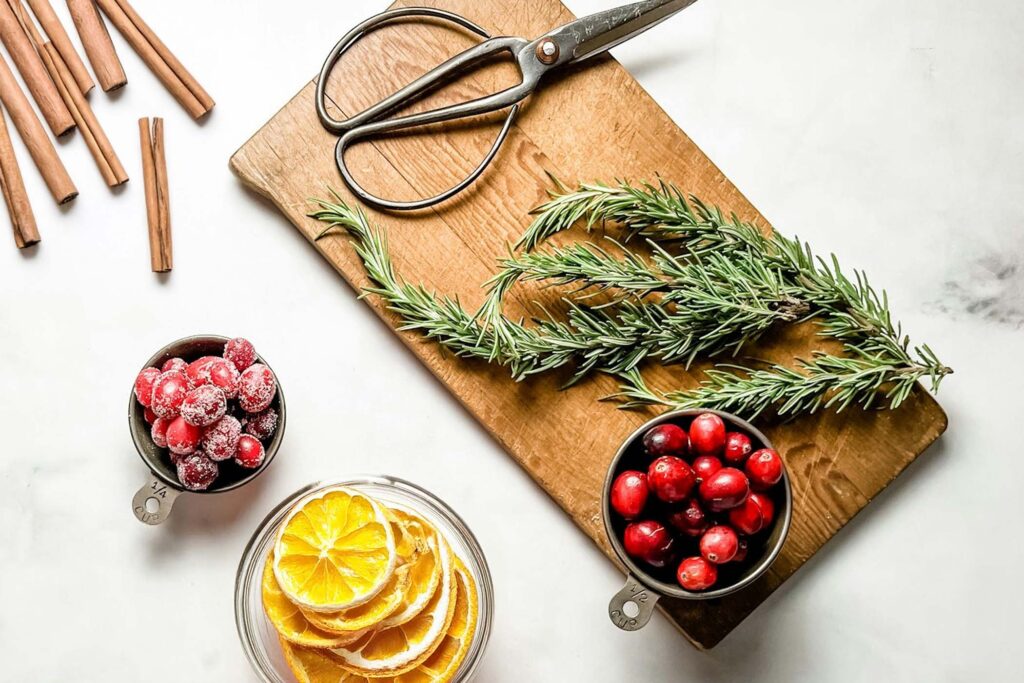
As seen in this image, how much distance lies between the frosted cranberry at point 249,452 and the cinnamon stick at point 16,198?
0.58 m

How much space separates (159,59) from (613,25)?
83cm

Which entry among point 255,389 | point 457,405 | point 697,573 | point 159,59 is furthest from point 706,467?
point 159,59

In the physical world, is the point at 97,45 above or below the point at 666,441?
below

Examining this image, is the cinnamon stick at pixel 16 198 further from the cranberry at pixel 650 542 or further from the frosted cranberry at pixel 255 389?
the cranberry at pixel 650 542

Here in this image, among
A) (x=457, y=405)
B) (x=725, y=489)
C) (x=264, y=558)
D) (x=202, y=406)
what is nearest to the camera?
(x=725, y=489)

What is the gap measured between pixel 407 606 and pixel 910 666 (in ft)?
3.07

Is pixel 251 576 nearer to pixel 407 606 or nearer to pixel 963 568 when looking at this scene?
pixel 407 606

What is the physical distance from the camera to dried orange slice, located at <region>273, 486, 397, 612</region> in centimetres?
134

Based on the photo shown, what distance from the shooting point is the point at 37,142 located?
1.66 metres

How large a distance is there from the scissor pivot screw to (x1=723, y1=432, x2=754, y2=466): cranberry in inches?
28.0

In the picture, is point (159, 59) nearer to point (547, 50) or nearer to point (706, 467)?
point (547, 50)

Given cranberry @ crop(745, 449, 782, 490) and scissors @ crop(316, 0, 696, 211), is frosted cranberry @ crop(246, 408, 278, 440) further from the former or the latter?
cranberry @ crop(745, 449, 782, 490)

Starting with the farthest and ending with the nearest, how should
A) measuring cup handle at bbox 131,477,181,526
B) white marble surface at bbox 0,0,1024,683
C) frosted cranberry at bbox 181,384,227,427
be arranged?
white marble surface at bbox 0,0,1024,683 < measuring cup handle at bbox 131,477,181,526 < frosted cranberry at bbox 181,384,227,427

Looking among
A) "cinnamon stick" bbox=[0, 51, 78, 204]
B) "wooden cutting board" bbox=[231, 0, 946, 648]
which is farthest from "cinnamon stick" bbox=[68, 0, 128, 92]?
"wooden cutting board" bbox=[231, 0, 946, 648]
